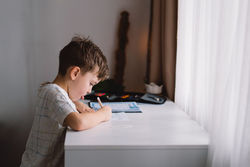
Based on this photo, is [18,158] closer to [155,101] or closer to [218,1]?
[155,101]

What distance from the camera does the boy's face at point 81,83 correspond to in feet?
3.75

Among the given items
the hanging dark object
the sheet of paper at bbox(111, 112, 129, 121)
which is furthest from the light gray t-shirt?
the hanging dark object

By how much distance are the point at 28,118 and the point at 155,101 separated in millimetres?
1210

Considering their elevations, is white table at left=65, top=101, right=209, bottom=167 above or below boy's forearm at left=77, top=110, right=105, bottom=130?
below

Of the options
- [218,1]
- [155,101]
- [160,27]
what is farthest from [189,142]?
[160,27]

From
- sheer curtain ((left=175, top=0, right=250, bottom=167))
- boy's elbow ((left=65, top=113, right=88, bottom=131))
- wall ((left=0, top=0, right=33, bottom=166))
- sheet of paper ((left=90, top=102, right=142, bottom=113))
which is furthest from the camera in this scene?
wall ((left=0, top=0, right=33, bottom=166))

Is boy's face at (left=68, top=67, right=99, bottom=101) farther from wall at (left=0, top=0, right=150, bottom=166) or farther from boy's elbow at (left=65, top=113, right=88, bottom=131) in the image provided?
wall at (left=0, top=0, right=150, bottom=166)

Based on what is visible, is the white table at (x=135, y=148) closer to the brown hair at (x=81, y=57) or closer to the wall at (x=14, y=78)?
the brown hair at (x=81, y=57)

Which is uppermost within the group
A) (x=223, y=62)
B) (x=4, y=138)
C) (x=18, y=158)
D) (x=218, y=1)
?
(x=218, y=1)

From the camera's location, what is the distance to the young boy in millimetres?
987

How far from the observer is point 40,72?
2160 mm

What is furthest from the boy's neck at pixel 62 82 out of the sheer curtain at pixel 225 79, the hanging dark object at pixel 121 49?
the hanging dark object at pixel 121 49

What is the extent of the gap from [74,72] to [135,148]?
17.5 inches

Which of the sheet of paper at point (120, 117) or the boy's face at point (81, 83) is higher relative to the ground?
the boy's face at point (81, 83)
